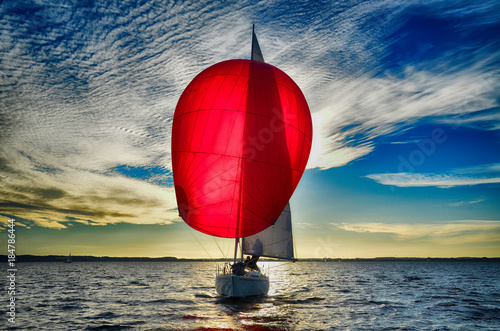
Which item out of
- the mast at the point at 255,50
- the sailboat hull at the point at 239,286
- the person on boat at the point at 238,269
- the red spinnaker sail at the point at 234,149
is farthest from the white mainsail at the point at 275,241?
the mast at the point at 255,50

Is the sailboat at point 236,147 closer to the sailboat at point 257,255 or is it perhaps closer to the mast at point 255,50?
the sailboat at point 257,255

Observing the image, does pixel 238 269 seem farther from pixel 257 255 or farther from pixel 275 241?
pixel 275 241

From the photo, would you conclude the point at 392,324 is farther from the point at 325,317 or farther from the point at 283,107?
the point at 283,107

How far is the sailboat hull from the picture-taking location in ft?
58.6

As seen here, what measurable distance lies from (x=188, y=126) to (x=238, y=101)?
9.22 ft

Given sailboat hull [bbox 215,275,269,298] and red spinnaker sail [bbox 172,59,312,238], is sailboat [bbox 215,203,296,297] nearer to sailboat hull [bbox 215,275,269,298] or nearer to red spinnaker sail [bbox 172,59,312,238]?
sailboat hull [bbox 215,275,269,298]

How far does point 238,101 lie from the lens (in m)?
16.1

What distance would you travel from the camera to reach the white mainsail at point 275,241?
24328 mm

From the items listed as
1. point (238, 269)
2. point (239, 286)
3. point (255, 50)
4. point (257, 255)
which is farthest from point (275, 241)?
point (255, 50)

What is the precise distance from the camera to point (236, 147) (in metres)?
15.8

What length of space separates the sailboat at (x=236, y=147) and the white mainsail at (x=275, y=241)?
8.09 m

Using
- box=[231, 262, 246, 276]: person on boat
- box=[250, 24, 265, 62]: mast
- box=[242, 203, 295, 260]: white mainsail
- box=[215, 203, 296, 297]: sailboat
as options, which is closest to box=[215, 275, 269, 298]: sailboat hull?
box=[215, 203, 296, 297]: sailboat

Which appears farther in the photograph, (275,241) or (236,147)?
(275,241)

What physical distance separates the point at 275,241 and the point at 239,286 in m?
8.13
